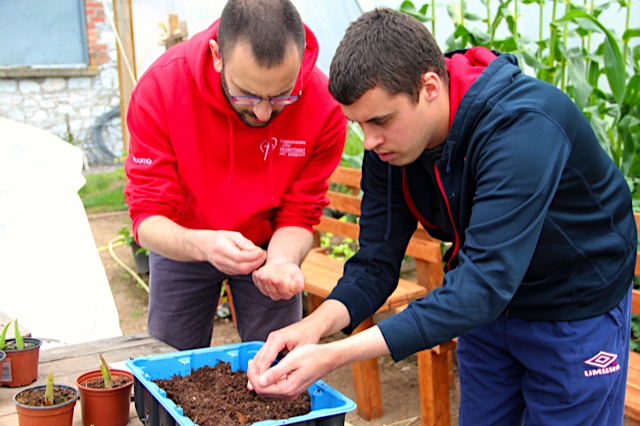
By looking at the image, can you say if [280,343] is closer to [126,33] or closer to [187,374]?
[187,374]

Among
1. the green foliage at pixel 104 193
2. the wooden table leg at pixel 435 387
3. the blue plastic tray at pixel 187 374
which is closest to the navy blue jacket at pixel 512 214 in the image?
the blue plastic tray at pixel 187 374

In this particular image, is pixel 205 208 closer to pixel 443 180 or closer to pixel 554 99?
pixel 443 180

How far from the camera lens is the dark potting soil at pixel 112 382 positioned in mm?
1876

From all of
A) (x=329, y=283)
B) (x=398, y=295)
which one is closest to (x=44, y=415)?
(x=398, y=295)

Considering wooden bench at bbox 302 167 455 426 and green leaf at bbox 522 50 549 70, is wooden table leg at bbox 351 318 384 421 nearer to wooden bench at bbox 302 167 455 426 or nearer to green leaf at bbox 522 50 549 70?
wooden bench at bbox 302 167 455 426

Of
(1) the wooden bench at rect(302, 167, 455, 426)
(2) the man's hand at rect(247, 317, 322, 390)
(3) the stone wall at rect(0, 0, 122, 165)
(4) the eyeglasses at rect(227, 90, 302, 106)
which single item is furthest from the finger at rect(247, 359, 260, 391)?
(3) the stone wall at rect(0, 0, 122, 165)

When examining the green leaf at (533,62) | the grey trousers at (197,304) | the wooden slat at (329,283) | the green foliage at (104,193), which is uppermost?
the green leaf at (533,62)

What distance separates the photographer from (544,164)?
1604 millimetres

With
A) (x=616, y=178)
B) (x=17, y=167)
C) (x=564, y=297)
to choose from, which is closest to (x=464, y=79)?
(x=616, y=178)

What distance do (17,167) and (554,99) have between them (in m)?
2.55

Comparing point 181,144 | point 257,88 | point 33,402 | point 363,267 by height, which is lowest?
point 33,402

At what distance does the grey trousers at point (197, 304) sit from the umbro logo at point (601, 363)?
3.79ft

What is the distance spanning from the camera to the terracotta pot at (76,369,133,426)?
5.92 ft

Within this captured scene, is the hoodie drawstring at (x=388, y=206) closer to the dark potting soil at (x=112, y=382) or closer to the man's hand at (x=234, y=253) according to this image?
the man's hand at (x=234, y=253)
